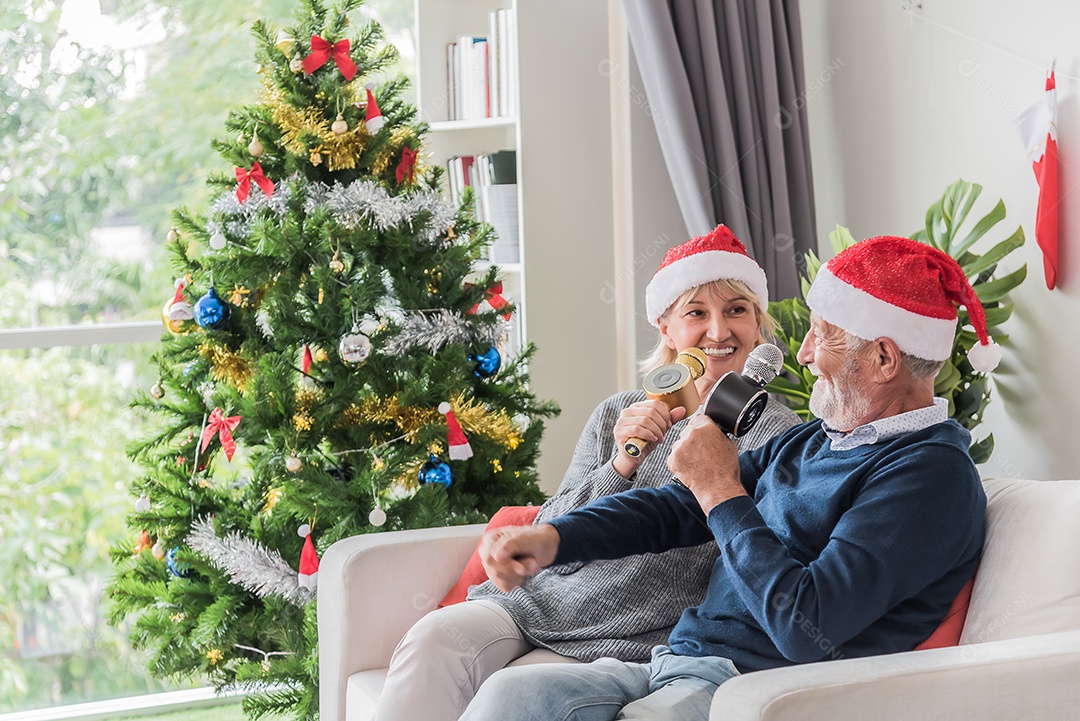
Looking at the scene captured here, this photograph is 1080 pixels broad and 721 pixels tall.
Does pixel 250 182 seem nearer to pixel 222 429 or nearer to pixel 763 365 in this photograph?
pixel 222 429

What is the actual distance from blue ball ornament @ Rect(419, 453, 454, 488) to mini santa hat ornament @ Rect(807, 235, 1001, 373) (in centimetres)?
108

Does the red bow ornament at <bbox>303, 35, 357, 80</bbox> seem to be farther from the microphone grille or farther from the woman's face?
the microphone grille

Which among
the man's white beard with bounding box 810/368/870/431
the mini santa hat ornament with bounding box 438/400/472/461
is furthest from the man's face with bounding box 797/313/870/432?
the mini santa hat ornament with bounding box 438/400/472/461

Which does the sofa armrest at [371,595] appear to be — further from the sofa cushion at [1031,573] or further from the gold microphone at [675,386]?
the sofa cushion at [1031,573]

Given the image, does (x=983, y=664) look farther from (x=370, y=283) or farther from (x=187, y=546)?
(x=187, y=546)

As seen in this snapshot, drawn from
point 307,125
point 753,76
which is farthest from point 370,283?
point 753,76

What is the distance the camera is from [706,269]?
80.6 inches

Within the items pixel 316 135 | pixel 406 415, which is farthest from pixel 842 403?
pixel 316 135

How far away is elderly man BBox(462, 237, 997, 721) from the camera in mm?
1376

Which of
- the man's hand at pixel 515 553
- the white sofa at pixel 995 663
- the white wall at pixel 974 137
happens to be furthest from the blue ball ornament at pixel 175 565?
the white wall at pixel 974 137

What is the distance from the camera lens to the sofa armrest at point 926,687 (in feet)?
4.11

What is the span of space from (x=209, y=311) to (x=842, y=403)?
57.0 inches

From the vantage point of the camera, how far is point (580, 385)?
3414mm

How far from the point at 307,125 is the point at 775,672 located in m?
1.69
